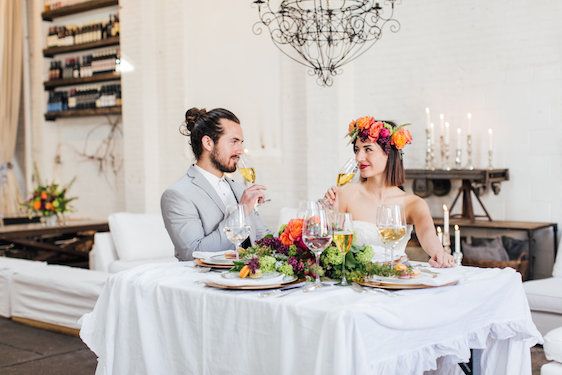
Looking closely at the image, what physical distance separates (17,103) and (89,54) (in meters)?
1.26

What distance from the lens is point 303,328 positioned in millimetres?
2125

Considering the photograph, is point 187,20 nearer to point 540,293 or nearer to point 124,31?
point 124,31

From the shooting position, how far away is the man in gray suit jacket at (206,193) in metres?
3.23

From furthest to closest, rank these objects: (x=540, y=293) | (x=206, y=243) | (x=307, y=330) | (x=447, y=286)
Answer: (x=540, y=293) → (x=206, y=243) → (x=447, y=286) → (x=307, y=330)

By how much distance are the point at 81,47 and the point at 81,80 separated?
1.20 feet

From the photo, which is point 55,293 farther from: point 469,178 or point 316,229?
point 316,229

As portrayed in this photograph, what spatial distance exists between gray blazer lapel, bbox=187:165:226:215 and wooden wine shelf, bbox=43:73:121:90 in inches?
195

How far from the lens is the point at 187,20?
296 inches

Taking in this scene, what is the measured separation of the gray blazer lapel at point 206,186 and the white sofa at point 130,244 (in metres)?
2.69

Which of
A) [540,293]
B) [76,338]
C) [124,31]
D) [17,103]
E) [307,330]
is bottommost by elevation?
[76,338]

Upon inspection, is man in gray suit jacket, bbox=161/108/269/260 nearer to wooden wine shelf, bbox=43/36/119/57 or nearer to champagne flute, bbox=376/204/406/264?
champagne flute, bbox=376/204/406/264

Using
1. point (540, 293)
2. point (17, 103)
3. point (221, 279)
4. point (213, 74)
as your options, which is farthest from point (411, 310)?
point (17, 103)

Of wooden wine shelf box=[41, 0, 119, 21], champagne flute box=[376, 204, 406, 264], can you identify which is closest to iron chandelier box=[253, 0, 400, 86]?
wooden wine shelf box=[41, 0, 119, 21]

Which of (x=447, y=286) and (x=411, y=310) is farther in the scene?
(x=447, y=286)
